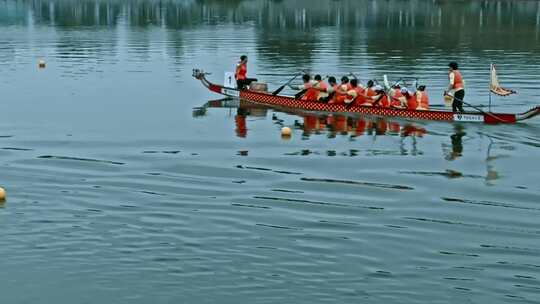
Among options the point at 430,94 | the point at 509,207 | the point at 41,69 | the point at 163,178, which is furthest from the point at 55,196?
the point at 41,69

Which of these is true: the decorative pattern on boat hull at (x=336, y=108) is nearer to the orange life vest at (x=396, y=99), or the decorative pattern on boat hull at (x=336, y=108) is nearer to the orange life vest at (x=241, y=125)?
the orange life vest at (x=396, y=99)

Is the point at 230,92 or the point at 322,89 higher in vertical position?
the point at 322,89

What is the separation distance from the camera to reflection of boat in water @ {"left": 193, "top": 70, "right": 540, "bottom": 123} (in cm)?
3894

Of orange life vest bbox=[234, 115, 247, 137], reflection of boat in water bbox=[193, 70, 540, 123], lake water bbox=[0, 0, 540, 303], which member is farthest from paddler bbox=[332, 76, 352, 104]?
orange life vest bbox=[234, 115, 247, 137]

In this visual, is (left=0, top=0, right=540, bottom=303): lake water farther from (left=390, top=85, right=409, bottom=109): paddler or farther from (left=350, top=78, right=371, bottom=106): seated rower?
(left=390, top=85, right=409, bottom=109): paddler

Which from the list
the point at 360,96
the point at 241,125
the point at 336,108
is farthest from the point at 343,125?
the point at 241,125

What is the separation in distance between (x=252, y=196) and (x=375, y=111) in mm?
13547

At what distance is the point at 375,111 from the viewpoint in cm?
4128

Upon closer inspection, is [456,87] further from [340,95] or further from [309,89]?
[309,89]

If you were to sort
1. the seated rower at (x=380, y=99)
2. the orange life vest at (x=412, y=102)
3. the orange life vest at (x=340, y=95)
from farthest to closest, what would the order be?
the orange life vest at (x=340, y=95), the seated rower at (x=380, y=99), the orange life vest at (x=412, y=102)

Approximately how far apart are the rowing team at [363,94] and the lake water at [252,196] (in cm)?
96

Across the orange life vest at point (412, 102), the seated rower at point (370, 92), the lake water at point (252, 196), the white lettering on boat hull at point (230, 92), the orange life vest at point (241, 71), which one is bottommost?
the lake water at point (252, 196)

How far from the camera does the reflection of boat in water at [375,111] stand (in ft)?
128

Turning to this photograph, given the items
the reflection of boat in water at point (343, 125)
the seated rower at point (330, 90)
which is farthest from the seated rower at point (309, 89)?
the reflection of boat in water at point (343, 125)
